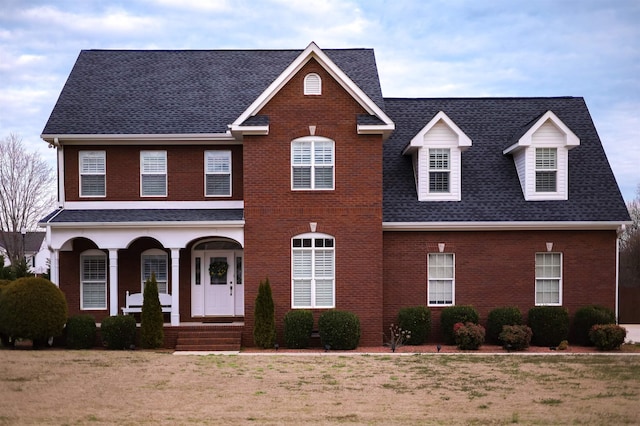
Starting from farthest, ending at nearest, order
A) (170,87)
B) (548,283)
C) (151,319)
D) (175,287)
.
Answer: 1. (170,87)
2. (548,283)
3. (175,287)
4. (151,319)

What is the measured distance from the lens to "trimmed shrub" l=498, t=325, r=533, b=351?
21.2 m

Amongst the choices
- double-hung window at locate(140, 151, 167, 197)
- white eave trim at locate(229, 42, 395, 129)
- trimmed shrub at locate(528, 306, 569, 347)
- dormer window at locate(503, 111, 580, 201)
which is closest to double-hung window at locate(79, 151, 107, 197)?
double-hung window at locate(140, 151, 167, 197)

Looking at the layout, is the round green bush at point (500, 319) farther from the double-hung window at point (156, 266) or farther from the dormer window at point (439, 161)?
the double-hung window at point (156, 266)

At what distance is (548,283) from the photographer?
2339 centimetres

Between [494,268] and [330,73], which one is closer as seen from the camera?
[330,73]

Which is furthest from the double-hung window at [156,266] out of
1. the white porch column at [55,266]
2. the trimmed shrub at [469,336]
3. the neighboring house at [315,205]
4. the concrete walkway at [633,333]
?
the concrete walkway at [633,333]

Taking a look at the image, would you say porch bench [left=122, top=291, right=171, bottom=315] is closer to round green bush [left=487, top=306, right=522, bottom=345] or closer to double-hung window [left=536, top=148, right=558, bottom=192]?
round green bush [left=487, top=306, right=522, bottom=345]

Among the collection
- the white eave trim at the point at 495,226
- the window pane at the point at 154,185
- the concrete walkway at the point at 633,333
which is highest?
the window pane at the point at 154,185

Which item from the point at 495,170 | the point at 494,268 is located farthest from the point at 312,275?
the point at 495,170

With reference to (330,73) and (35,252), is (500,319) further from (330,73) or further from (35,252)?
(35,252)

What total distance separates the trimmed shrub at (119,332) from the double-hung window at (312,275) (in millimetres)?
5062

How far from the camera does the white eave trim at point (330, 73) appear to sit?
21859mm

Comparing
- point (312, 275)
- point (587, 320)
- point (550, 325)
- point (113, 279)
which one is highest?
point (312, 275)

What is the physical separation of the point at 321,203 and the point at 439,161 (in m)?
4.50
